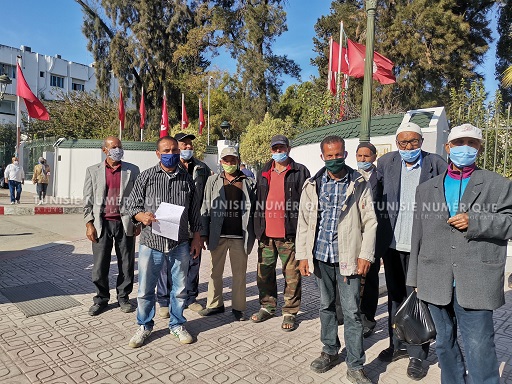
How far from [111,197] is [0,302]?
1.89 metres

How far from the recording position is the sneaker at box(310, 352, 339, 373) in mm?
3158

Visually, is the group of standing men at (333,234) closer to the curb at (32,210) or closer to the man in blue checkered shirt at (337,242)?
the man in blue checkered shirt at (337,242)

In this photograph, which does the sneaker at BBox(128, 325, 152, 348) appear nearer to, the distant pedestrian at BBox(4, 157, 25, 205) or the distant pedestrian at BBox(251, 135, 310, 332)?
the distant pedestrian at BBox(251, 135, 310, 332)

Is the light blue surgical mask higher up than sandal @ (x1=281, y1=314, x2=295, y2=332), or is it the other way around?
the light blue surgical mask

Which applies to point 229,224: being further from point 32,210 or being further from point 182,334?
point 32,210

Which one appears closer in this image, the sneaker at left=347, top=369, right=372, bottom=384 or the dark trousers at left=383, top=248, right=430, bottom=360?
the sneaker at left=347, top=369, right=372, bottom=384

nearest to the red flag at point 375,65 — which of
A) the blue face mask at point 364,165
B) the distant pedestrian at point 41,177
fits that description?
the blue face mask at point 364,165

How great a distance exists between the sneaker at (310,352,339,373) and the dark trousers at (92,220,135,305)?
239cm

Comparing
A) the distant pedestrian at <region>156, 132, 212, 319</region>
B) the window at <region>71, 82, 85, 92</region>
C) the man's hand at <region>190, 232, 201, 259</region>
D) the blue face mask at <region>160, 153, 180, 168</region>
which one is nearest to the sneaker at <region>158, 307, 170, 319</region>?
the distant pedestrian at <region>156, 132, 212, 319</region>

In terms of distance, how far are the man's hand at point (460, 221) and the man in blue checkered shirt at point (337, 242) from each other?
750mm

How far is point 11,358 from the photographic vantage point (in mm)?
3238

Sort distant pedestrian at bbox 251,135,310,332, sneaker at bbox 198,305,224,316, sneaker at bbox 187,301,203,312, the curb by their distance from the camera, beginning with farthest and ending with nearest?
1. the curb
2. sneaker at bbox 187,301,203,312
3. sneaker at bbox 198,305,224,316
4. distant pedestrian at bbox 251,135,310,332

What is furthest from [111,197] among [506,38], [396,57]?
[506,38]

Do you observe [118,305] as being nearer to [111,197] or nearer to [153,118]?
[111,197]
